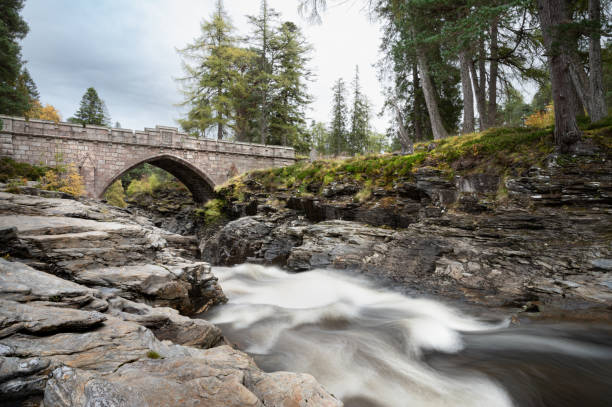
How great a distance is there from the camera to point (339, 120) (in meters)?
34.9

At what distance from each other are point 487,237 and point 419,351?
371 cm

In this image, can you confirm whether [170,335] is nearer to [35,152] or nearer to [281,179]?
[281,179]

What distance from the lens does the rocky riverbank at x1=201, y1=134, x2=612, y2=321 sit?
206 inches

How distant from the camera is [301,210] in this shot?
1281 cm

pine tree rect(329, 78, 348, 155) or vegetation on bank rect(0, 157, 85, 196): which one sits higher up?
pine tree rect(329, 78, 348, 155)

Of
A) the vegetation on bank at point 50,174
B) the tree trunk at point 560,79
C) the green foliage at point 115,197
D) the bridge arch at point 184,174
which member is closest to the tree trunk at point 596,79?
the tree trunk at point 560,79

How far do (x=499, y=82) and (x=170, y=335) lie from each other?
53.1ft

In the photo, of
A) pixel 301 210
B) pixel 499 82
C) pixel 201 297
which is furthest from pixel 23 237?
pixel 499 82

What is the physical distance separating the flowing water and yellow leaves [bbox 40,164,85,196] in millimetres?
15423

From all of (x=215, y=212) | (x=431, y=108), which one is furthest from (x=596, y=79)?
(x=215, y=212)

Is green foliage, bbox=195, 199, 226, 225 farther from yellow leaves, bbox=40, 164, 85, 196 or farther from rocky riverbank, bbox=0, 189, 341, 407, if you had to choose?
rocky riverbank, bbox=0, 189, 341, 407

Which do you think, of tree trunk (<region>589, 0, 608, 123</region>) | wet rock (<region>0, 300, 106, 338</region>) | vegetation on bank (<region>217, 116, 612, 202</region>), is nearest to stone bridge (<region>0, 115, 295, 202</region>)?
vegetation on bank (<region>217, 116, 612, 202</region>)

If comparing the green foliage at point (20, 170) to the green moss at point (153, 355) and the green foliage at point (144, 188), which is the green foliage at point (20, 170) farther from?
the green moss at point (153, 355)

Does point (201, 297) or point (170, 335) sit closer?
point (170, 335)
